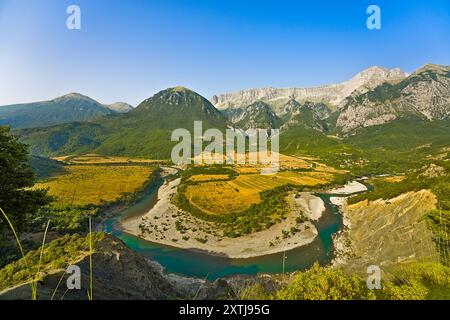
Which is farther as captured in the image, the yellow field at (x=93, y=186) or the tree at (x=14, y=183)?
the yellow field at (x=93, y=186)

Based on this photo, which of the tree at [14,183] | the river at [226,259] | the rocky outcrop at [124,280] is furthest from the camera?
the river at [226,259]

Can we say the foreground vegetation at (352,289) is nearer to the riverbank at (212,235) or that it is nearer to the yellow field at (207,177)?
the riverbank at (212,235)

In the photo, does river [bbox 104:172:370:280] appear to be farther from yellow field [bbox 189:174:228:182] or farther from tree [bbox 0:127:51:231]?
yellow field [bbox 189:174:228:182]

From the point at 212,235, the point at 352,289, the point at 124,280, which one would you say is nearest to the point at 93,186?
the point at 212,235

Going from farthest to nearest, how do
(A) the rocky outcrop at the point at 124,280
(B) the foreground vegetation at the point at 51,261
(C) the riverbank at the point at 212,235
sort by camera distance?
(C) the riverbank at the point at 212,235
(A) the rocky outcrop at the point at 124,280
(B) the foreground vegetation at the point at 51,261

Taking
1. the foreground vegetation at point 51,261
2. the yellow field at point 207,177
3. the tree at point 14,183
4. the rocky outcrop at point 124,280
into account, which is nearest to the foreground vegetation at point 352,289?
the rocky outcrop at point 124,280

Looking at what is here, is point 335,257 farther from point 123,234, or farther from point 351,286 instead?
point 123,234

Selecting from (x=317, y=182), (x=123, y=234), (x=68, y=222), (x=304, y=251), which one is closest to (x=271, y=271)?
(x=304, y=251)
